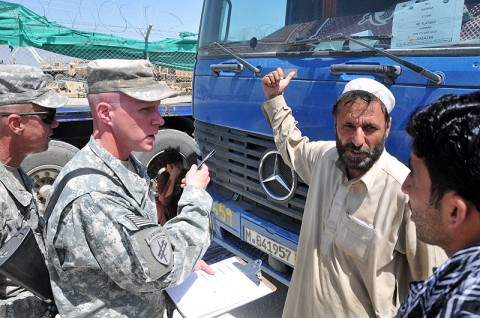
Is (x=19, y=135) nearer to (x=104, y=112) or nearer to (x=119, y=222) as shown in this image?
(x=104, y=112)

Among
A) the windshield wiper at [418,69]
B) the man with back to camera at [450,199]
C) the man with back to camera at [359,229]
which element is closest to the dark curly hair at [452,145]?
the man with back to camera at [450,199]

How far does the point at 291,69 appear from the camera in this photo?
232 centimetres

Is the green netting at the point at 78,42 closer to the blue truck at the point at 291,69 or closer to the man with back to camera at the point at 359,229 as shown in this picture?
the blue truck at the point at 291,69

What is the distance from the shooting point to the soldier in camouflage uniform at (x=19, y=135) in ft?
5.11

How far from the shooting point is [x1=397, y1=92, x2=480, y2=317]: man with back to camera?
718 mm

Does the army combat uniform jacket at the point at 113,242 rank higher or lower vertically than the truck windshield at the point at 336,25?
lower

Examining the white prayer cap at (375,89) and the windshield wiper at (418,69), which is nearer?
the white prayer cap at (375,89)

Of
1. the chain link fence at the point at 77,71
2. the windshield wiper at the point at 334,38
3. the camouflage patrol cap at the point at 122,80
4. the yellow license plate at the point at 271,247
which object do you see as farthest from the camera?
the chain link fence at the point at 77,71

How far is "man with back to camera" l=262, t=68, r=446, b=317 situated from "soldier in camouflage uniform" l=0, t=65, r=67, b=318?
1105mm

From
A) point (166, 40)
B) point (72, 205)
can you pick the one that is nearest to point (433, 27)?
point (72, 205)

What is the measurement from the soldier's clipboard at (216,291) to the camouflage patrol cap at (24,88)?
99cm

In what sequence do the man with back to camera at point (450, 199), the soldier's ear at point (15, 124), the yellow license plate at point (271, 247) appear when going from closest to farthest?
the man with back to camera at point (450, 199) < the soldier's ear at point (15, 124) < the yellow license plate at point (271, 247)

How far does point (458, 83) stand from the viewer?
167 centimetres

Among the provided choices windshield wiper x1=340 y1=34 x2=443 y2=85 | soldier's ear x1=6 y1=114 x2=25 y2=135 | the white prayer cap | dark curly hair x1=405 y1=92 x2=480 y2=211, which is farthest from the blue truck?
soldier's ear x1=6 y1=114 x2=25 y2=135
